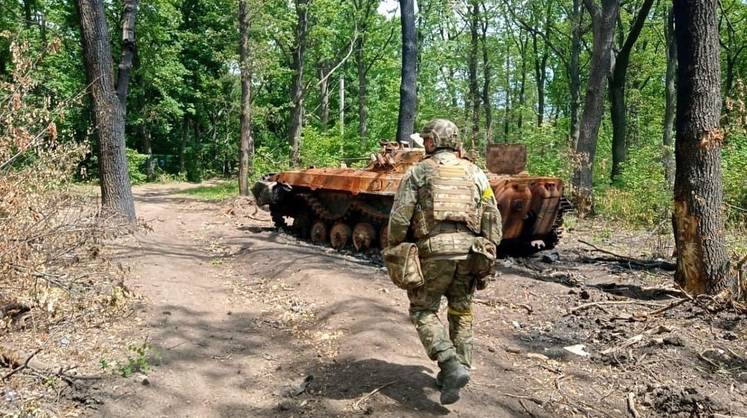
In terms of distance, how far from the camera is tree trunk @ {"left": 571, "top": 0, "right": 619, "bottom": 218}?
1458 cm

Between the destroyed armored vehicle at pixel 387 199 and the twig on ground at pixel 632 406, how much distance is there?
15.9 ft

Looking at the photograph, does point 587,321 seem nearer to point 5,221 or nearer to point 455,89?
point 5,221

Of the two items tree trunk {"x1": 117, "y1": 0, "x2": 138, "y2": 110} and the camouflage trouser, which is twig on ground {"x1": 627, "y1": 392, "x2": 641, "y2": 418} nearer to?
the camouflage trouser

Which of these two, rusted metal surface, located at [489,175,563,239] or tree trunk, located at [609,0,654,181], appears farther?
tree trunk, located at [609,0,654,181]

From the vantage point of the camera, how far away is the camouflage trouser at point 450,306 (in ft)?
13.4

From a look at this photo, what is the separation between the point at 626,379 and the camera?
485 centimetres

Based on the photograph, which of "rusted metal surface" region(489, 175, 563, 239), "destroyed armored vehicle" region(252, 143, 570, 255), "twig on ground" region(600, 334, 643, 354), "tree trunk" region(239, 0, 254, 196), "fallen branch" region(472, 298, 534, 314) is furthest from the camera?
"tree trunk" region(239, 0, 254, 196)

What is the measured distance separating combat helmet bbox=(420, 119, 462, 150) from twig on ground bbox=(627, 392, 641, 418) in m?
2.29

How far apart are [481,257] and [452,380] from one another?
87cm

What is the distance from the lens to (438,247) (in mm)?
4129

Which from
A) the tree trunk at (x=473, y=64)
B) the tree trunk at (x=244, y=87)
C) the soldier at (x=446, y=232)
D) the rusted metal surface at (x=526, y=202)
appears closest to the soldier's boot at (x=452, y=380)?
the soldier at (x=446, y=232)

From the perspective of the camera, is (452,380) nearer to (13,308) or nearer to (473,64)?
(13,308)

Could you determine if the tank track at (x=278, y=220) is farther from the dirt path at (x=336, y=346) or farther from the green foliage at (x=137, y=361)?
the green foliage at (x=137, y=361)

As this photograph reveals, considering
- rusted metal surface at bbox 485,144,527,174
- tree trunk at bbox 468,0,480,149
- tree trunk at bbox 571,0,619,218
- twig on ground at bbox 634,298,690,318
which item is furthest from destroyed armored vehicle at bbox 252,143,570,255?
tree trunk at bbox 468,0,480,149
